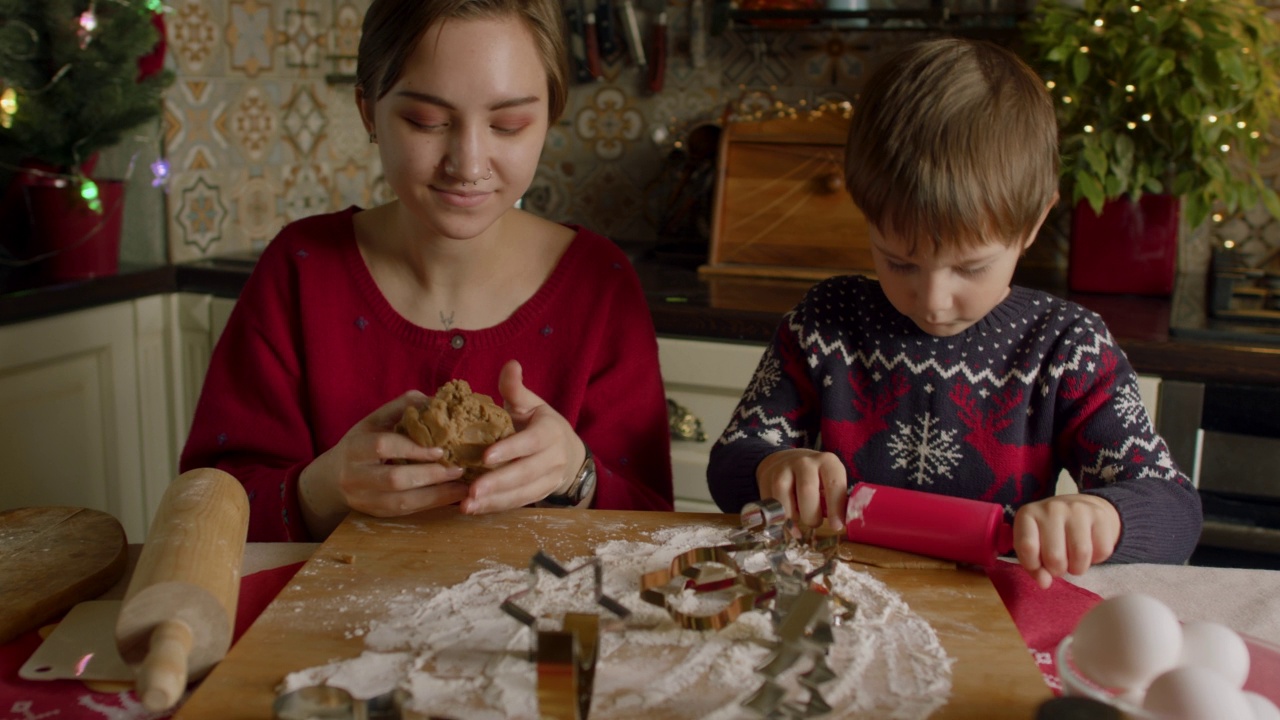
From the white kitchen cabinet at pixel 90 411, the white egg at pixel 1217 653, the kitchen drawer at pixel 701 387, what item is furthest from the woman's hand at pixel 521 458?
the white kitchen cabinet at pixel 90 411

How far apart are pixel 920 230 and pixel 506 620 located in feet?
1.64

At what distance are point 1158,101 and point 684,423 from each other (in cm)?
88

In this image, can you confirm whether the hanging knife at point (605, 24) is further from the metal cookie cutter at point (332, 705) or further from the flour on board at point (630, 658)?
the metal cookie cutter at point (332, 705)

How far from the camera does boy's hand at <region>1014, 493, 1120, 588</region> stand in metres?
0.87

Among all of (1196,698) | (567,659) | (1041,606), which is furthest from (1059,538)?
(567,659)

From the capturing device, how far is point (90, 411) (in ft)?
6.28

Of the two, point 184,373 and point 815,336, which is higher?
point 815,336

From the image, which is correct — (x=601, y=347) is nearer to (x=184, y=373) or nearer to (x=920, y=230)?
(x=920, y=230)

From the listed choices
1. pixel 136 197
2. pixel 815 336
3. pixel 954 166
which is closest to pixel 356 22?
pixel 136 197

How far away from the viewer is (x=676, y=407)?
6.11ft

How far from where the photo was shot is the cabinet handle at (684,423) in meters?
1.85

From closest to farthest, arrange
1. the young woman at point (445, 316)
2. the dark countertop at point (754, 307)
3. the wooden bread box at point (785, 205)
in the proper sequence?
the young woman at point (445, 316), the dark countertop at point (754, 307), the wooden bread box at point (785, 205)

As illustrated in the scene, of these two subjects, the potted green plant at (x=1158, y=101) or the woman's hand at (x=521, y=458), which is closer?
the woman's hand at (x=521, y=458)

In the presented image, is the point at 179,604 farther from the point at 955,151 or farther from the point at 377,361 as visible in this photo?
the point at 955,151
